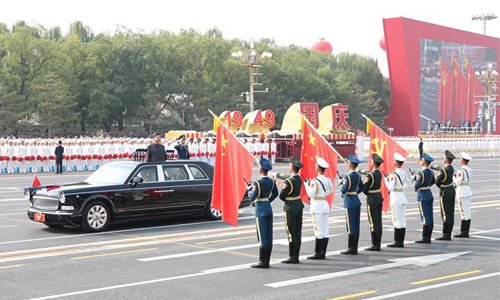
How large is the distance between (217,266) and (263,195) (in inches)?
48.2

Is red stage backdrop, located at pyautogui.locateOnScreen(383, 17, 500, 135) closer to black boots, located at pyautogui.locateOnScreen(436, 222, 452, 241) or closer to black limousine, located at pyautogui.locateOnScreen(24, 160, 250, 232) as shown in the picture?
black limousine, located at pyautogui.locateOnScreen(24, 160, 250, 232)

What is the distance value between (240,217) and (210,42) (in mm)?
61125

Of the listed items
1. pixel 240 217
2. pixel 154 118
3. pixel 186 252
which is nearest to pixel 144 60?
pixel 154 118

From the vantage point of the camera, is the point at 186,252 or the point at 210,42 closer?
the point at 186,252

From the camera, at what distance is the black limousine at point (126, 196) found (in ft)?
43.6

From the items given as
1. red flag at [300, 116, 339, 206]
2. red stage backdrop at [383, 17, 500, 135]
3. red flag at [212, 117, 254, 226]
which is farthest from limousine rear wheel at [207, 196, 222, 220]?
red stage backdrop at [383, 17, 500, 135]

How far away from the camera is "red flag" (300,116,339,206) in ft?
37.6

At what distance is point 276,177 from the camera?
34.3ft

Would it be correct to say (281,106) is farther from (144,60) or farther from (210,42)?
(144,60)

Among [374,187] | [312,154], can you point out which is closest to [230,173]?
[312,154]

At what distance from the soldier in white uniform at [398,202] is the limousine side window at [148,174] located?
15.8 feet

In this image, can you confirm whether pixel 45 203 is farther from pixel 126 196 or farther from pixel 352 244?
→ pixel 352 244

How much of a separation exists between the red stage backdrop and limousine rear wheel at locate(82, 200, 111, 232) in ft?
216

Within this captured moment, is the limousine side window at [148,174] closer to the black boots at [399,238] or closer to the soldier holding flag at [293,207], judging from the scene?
the soldier holding flag at [293,207]
